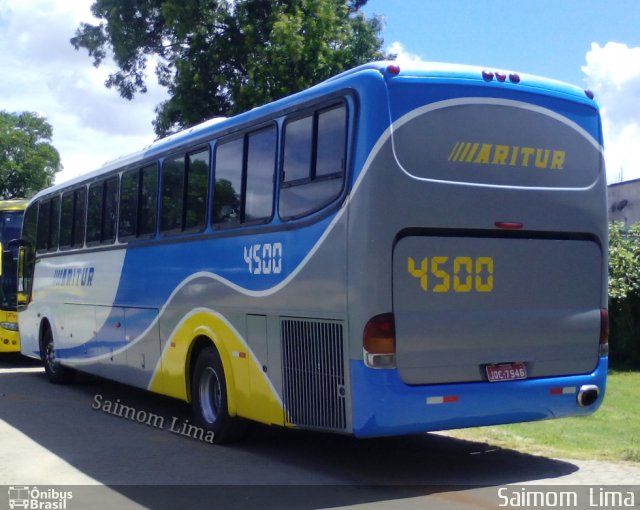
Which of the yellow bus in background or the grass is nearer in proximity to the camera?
the grass

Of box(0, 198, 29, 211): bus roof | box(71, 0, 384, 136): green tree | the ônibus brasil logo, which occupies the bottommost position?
the ônibus brasil logo

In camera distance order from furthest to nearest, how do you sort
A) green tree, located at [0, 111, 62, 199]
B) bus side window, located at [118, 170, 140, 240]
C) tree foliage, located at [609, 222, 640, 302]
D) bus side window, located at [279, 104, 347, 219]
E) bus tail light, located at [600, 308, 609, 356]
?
1. green tree, located at [0, 111, 62, 199]
2. tree foliage, located at [609, 222, 640, 302]
3. bus side window, located at [118, 170, 140, 240]
4. bus tail light, located at [600, 308, 609, 356]
5. bus side window, located at [279, 104, 347, 219]

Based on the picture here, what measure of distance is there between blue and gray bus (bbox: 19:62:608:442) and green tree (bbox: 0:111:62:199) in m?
63.1

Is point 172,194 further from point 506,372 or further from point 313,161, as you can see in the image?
point 506,372

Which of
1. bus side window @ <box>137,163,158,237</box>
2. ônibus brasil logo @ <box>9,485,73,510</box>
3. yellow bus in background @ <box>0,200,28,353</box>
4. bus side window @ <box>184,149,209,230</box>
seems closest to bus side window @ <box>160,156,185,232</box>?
bus side window @ <box>184,149,209,230</box>

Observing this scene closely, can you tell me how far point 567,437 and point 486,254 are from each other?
3384mm

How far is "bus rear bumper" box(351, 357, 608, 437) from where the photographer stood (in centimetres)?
744

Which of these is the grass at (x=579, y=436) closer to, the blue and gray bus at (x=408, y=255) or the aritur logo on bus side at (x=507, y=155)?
the blue and gray bus at (x=408, y=255)

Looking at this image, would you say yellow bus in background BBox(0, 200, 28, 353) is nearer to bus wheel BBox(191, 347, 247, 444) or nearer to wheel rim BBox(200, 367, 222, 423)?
bus wheel BBox(191, 347, 247, 444)

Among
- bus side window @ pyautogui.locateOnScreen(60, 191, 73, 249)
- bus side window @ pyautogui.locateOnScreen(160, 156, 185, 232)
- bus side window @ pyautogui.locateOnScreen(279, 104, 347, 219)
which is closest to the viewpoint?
bus side window @ pyautogui.locateOnScreen(279, 104, 347, 219)

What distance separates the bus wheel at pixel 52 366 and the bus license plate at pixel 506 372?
32.4 feet

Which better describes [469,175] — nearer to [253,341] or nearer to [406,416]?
[406,416]

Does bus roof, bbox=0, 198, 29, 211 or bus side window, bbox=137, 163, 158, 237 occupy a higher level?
bus roof, bbox=0, 198, 29, 211

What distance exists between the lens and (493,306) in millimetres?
7996
